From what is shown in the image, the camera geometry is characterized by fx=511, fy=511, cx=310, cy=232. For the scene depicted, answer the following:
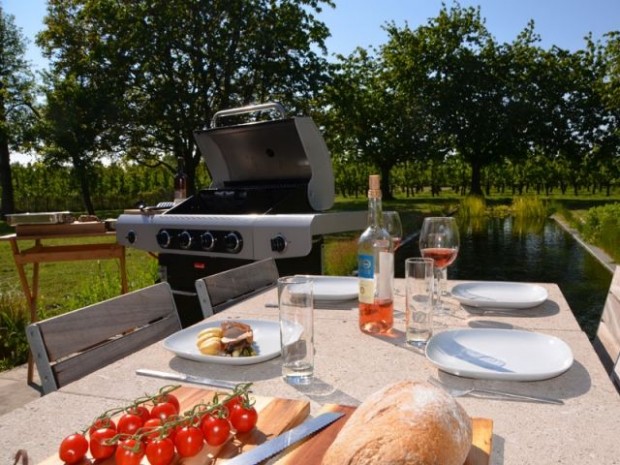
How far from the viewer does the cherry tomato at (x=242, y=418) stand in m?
0.77

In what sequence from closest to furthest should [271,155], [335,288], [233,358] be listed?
[233,358]
[335,288]
[271,155]

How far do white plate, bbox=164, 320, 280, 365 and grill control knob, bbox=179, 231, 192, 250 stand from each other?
64.7 inches

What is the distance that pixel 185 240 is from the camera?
309cm

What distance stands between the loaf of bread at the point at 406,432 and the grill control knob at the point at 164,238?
2.65 metres

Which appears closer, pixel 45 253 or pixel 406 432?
pixel 406 432

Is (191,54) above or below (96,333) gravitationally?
above

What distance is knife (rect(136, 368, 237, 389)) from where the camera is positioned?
1.04 m

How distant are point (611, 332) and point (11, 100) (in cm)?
2314

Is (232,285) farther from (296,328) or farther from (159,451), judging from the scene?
(159,451)

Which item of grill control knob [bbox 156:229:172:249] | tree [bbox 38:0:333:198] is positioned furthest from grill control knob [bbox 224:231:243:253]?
tree [bbox 38:0:333:198]

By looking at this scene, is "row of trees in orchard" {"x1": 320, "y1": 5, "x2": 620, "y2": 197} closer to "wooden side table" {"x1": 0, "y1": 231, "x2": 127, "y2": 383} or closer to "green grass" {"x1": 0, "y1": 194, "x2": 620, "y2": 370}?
"green grass" {"x1": 0, "y1": 194, "x2": 620, "y2": 370}

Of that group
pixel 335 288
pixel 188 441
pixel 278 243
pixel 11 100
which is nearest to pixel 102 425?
pixel 188 441

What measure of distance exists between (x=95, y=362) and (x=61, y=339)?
0.13 m

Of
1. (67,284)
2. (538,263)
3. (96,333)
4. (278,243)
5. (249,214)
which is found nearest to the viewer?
(96,333)
